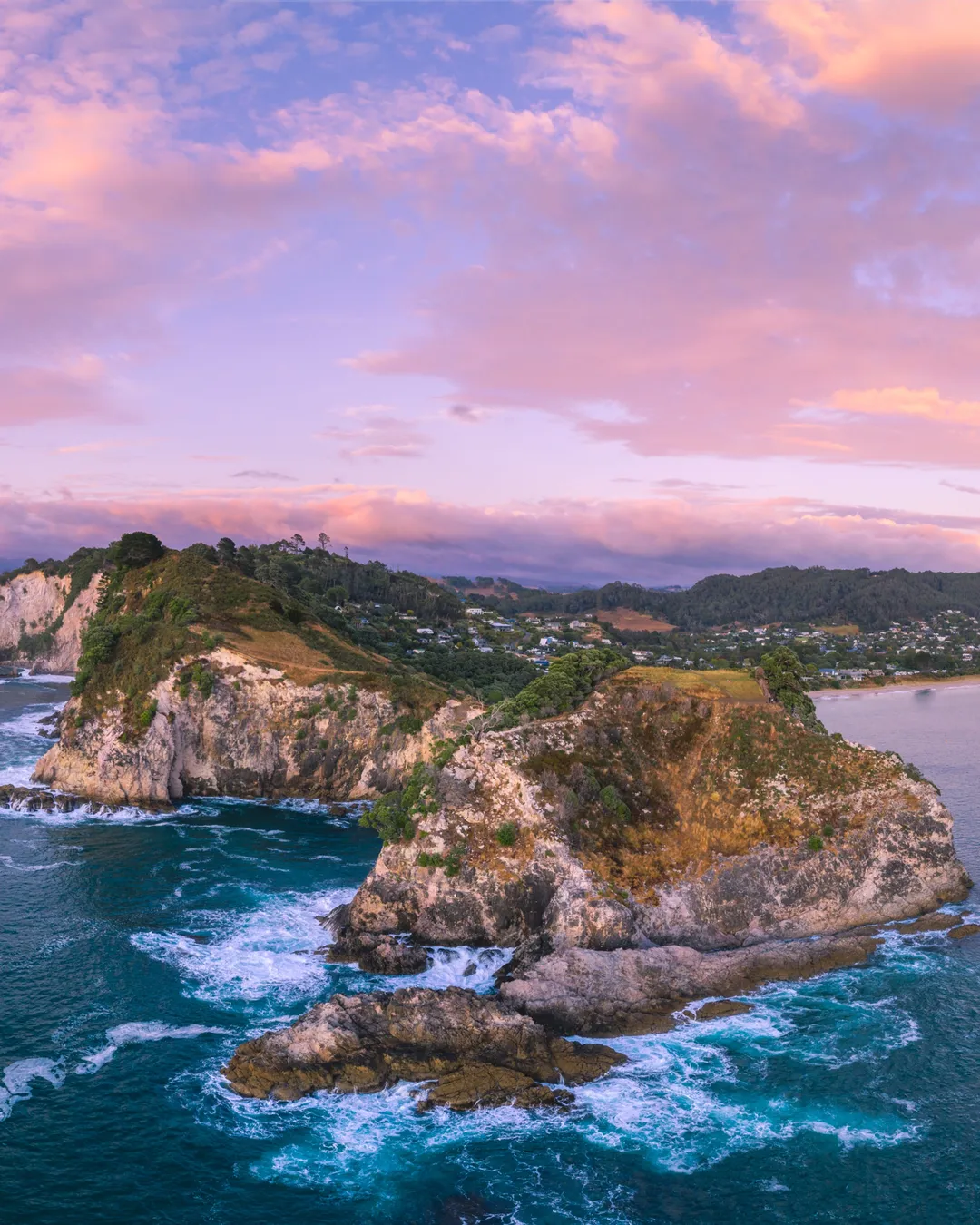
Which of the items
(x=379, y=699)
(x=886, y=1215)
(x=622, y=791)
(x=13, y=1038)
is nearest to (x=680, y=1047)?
(x=886, y=1215)

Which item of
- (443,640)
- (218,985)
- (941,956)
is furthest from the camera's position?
(443,640)

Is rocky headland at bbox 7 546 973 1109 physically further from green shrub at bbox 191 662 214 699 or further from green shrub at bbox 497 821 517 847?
green shrub at bbox 191 662 214 699

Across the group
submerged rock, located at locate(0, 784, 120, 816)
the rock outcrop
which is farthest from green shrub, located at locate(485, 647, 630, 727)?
submerged rock, located at locate(0, 784, 120, 816)

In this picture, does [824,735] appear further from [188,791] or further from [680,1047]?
[188,791]

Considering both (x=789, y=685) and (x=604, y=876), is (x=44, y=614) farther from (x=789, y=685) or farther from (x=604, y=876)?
(x=789, y=685)

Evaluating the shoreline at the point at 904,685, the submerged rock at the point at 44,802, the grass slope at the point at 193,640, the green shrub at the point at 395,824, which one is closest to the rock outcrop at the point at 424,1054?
the green shrub at the point at 395,824

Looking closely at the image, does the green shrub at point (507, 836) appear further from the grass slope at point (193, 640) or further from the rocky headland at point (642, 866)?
the grass slope at point (193, 640)

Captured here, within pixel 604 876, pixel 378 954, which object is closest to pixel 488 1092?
pixel 378 954
